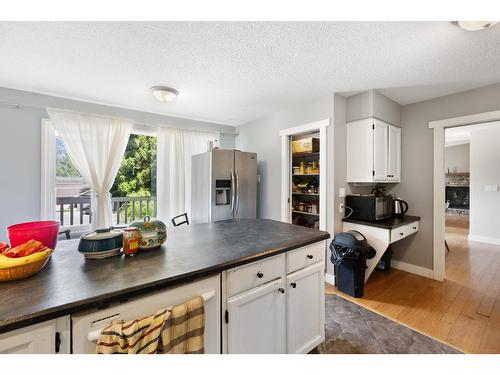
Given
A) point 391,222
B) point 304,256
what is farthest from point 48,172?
point 391,222

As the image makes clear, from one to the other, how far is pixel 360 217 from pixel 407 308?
102cm

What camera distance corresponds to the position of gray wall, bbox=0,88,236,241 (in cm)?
248

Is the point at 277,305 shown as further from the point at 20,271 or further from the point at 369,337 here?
the point at 20,271

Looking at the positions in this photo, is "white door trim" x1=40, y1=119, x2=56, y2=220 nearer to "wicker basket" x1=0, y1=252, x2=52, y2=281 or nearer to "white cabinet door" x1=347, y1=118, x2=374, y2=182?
"wicker basket" x1=0, y1=252, x2=52, y2=281

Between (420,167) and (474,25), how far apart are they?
1834 millimetres

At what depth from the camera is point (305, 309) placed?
1.44m

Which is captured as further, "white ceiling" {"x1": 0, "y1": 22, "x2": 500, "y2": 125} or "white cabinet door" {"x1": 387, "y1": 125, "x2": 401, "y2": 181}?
"white cabinet door" {"x1": 387, "y1": 125, "x2": 401, "y2": 181}

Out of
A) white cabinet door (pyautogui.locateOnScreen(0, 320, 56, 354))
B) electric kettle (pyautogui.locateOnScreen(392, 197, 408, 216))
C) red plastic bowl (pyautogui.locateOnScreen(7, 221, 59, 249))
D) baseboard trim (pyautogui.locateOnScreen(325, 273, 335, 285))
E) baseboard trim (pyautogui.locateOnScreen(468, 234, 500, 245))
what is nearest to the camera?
white cabinet door (pyautogui.locateOnScreen(0, 320, 56, 354))

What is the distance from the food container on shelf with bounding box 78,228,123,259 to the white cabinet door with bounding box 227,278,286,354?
0.65 meters

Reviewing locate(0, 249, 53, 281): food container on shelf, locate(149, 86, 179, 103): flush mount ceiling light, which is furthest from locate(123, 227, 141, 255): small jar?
locate(149, 86, 179, 103): flush mount ceiling light

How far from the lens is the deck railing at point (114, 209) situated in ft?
9.77

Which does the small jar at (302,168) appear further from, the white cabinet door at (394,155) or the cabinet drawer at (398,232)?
the cabinet drawer at (398,232)
